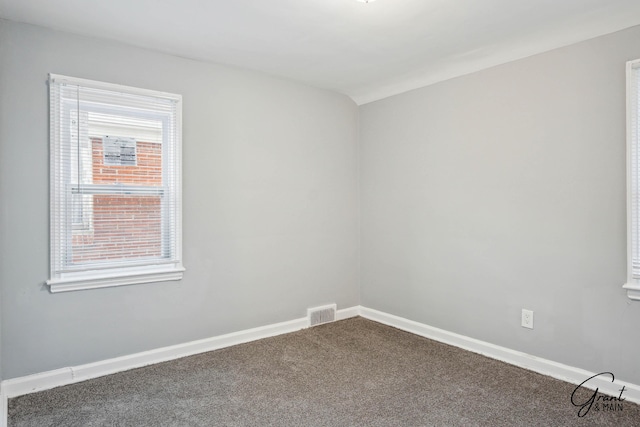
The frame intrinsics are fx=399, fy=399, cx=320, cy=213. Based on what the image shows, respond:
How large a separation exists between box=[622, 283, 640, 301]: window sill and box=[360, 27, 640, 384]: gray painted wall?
47mm

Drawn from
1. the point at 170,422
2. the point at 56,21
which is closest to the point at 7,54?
the point at 56,21

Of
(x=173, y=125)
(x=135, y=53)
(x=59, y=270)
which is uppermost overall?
(x=135, y=53)

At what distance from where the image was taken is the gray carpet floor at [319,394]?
2252mm

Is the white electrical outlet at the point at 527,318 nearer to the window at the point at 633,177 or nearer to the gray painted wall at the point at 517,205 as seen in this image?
the gray painted wall at the point at 517,205

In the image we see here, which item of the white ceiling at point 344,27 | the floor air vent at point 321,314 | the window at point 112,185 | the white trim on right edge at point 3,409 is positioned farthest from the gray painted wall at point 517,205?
the white trim on right edge at point 3,409

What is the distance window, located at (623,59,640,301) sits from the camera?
94.6 inches

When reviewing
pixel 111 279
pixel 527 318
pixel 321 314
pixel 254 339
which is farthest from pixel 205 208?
pixel 527 318

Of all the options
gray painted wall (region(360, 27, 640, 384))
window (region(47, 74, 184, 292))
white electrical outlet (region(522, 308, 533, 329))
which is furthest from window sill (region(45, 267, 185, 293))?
white electrical outlet (region(522, 308, 533, 329))

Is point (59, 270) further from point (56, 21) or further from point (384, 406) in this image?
point (384, 406)

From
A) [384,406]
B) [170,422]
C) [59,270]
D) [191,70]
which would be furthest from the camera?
[191,70]

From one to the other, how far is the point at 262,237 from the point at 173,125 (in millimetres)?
1205

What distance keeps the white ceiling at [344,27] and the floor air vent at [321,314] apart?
2278 mm

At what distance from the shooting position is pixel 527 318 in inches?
115

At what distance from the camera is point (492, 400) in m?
2.46
